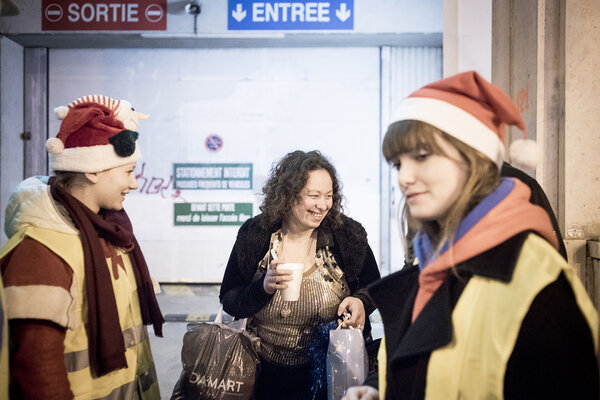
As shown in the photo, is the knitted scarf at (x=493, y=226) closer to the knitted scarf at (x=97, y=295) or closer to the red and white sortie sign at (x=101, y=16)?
the knitted scarf at (x=97, y=295)

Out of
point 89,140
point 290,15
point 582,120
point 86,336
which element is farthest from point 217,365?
point 290,15

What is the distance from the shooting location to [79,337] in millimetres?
1801

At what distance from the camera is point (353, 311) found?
2469 millimetres

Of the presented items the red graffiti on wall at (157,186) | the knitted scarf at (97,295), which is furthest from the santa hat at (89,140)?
the red graffiti on wall at (157,186)

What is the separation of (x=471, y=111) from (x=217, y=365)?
1868 mm

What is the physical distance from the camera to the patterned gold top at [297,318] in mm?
2535

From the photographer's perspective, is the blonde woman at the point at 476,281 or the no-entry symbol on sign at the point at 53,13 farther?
the no-entry symbol on sign at the point at 53,13

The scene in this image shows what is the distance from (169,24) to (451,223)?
23.7ft

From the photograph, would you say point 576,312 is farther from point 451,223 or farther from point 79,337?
point 79,337

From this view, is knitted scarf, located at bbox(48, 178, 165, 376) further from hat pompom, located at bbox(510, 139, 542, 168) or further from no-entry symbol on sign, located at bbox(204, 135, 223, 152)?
no-entry symbol on sign, located at bbox(204, 135, 223, 152)

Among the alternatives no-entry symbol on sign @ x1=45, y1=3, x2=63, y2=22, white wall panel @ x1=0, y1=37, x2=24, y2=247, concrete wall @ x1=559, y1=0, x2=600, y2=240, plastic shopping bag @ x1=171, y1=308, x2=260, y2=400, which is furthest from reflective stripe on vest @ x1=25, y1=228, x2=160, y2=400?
white wall panel @ x1=0, y1=37, x2=24, y2=247

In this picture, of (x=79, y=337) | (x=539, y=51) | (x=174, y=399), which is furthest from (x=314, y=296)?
Answer: (x=539, y=51)

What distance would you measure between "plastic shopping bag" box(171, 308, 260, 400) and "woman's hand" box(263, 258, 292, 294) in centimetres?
35

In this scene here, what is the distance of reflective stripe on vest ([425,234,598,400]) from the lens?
0.98 m
